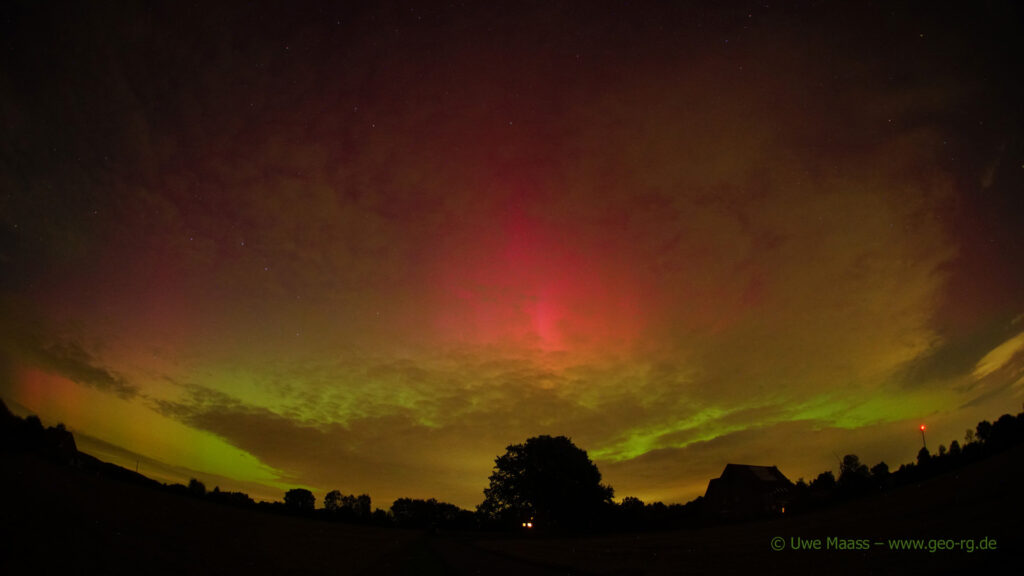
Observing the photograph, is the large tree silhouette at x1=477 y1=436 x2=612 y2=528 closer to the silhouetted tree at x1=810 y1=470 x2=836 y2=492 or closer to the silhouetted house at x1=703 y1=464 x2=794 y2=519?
the silhouetted house at x1=703 y1=464 x2=794 y2=519

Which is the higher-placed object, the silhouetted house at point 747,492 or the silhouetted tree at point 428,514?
Result: the silhouetted house at point 747,492

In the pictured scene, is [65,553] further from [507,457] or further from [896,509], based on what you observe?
[507,457]

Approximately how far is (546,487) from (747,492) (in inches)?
1435

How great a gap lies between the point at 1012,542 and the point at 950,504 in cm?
927

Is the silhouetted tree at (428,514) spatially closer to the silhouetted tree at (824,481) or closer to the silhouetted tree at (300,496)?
the silhouetted tree at (300,496)

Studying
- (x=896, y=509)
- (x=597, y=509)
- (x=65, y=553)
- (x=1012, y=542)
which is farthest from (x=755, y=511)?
(x=65, y=553)

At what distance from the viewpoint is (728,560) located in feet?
52.0

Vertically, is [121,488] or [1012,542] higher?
[1012,542]

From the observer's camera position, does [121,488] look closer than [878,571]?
No

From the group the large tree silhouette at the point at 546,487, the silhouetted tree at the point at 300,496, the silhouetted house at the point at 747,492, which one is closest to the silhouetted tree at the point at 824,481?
the silhouetted house at the point at 747,492

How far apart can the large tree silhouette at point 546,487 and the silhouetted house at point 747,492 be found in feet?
67.5

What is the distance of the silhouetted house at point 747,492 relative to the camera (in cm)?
6650

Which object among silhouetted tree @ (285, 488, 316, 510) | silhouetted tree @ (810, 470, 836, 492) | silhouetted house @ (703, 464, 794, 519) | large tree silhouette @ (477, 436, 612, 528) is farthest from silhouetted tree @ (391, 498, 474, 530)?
silhouetted tree @ (810, 470, 836, 492)

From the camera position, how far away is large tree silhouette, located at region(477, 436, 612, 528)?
79.1 metres
